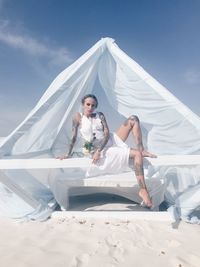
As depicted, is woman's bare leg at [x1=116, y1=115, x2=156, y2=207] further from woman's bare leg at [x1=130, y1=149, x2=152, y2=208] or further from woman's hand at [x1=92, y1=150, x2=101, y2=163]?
woman's hand at [x1=92, y1=150, x2=101, y2=163]

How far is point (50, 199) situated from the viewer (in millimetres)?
5785

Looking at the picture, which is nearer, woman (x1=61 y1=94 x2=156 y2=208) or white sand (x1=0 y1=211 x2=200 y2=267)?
white sand (x1=0 y1=211 x2=200 y2=267)

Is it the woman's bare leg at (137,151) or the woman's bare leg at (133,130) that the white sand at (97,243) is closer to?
the woman's bare leg at (137,151)

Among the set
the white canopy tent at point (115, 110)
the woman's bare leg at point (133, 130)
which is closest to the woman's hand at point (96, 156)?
the woman's bare leg at point (133, 130)

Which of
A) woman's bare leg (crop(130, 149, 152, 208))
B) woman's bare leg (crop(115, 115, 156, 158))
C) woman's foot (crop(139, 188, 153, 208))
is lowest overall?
woman's foot (crop(139, 188, 153, 208))

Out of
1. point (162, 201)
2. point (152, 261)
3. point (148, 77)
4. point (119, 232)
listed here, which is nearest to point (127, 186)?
point (162, 201)

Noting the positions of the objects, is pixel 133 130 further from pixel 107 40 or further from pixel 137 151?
pixel 107 40

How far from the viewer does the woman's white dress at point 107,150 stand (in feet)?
16.1

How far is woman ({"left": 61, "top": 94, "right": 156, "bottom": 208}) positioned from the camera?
15.9ft

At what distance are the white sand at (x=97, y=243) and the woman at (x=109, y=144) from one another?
2.09 feet

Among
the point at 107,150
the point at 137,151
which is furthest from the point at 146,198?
the point at 107,150

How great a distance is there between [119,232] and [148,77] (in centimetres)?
271

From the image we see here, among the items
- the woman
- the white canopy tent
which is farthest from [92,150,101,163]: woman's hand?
the white canopy tent

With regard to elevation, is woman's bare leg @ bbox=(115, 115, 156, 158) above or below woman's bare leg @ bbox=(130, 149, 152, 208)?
above
